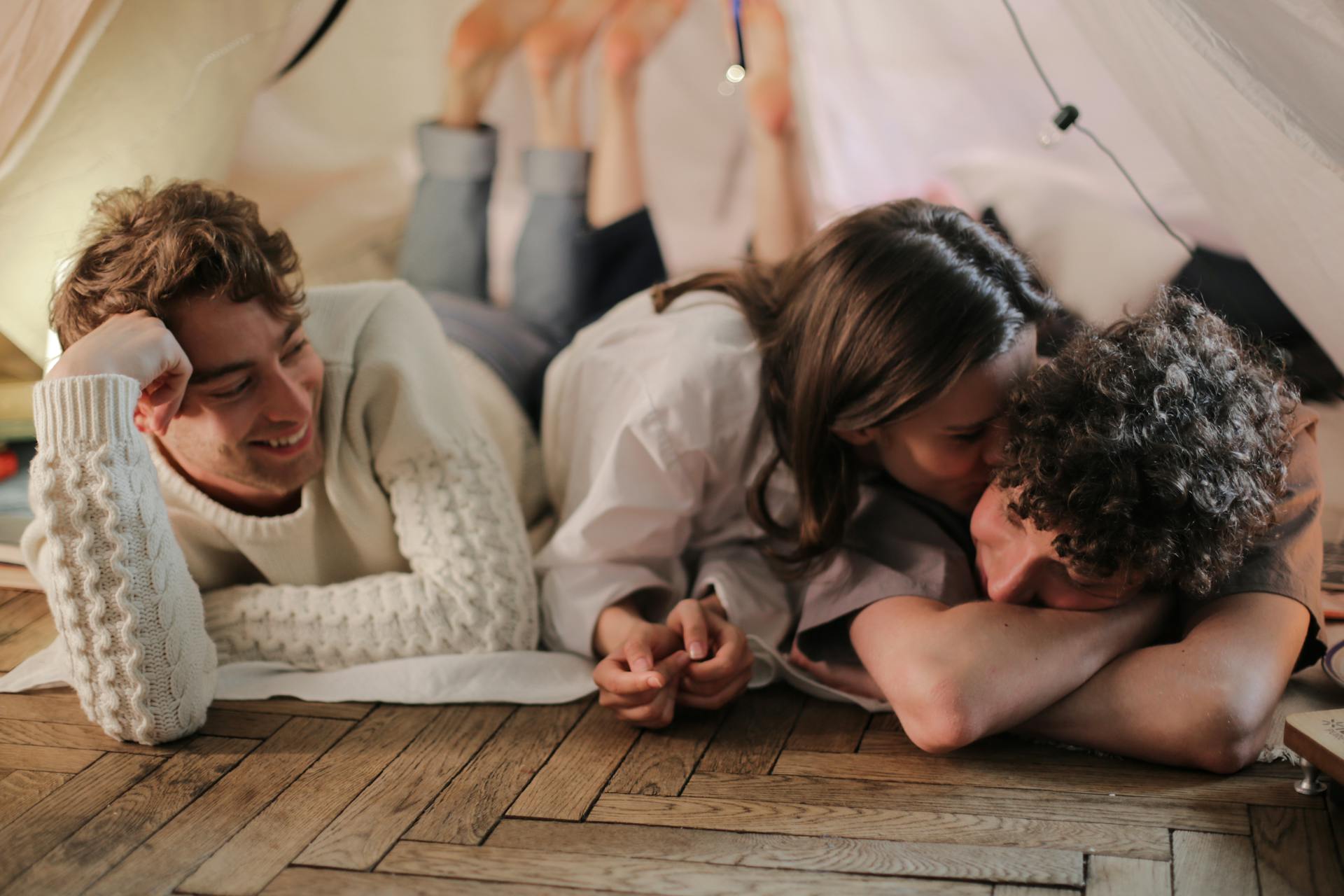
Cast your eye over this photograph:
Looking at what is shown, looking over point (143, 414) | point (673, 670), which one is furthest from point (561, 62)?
point (673, 670)

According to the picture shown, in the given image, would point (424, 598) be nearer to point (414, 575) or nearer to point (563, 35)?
point (414, 575)

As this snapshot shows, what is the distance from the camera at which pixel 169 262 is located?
113cm

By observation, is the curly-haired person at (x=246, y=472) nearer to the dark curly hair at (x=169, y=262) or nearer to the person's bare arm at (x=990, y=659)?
the dark curly hair at (x=169, y=262)

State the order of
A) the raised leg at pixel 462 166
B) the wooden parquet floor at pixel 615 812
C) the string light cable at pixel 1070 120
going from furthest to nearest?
1. the raised leg at pixel 462 166
2. the string light cable at pixel 1070 120
3. the wooden parquet floor at pixel 615 812

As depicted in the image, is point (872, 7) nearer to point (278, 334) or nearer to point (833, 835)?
point (278, 334)

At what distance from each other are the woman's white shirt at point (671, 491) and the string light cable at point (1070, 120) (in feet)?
1.94

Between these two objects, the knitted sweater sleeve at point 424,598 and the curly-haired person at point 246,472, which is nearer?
the curly-haired person at point 246,472

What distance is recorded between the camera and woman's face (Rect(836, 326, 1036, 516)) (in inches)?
45.5

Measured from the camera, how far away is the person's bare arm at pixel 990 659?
1.04 meters

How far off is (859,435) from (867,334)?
0.37 ft

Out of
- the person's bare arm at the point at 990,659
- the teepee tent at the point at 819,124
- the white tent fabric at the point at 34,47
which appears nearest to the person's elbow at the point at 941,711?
the person's bare arm at the point at 990,659

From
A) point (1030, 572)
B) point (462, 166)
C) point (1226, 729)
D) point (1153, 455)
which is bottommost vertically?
point (1226, 729)

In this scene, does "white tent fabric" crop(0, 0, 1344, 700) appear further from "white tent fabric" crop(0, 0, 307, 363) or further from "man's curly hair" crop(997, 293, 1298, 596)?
"man's curly hair" crop(997, 293, 1298, 596)

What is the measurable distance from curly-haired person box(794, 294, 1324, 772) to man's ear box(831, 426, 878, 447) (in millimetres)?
138
